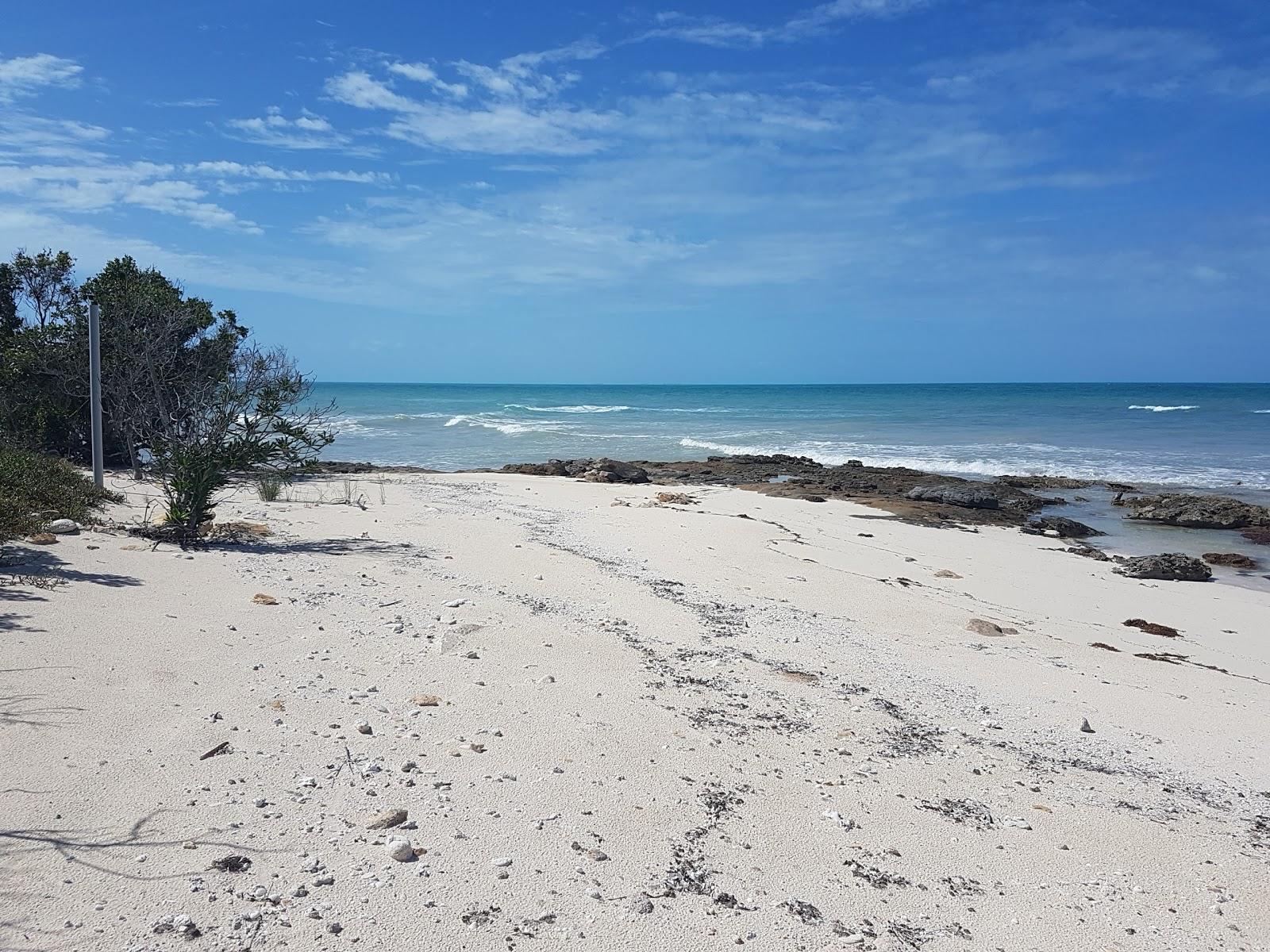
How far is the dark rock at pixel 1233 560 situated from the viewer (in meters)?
12.2

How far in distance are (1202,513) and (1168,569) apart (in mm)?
6495

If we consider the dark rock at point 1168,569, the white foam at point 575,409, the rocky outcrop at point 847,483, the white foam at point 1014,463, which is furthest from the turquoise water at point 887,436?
the dark rock at point 1168,569

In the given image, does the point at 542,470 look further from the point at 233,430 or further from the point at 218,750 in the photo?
the point at 218,750

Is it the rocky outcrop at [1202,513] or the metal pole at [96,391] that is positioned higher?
the metal pole at [96,391]

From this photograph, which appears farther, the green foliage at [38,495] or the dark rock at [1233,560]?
the dark rock at [1233,560]

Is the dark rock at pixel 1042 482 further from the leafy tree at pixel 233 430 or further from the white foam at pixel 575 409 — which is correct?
the white foam at pixel 575 409

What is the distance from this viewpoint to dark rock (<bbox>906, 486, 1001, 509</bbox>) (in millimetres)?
17453

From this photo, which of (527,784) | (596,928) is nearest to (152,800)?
(527,784)

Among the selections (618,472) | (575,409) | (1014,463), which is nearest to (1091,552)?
(618,472)

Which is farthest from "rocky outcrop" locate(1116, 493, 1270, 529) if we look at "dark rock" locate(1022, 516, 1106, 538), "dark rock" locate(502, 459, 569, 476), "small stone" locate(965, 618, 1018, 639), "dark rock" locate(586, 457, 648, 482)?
"dark rock" locate(502, 459, 569, 476)

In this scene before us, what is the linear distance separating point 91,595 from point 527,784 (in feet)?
11.8

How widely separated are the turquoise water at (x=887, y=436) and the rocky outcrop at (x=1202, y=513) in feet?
15.9

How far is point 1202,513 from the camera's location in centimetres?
1595

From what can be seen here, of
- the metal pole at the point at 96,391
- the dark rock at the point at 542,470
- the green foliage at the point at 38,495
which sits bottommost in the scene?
the dark rock at the point at 542,470
